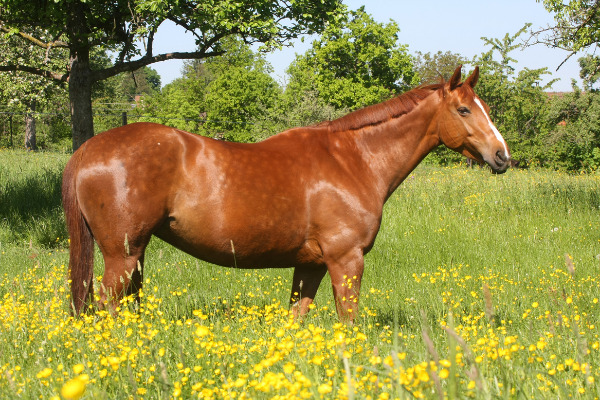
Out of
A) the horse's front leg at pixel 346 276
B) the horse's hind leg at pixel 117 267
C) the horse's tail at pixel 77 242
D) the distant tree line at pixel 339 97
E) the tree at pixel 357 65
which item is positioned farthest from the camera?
the tree at pixel 357 65

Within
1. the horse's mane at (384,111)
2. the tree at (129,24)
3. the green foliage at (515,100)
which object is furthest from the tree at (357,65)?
the horse's mane at (384,111)

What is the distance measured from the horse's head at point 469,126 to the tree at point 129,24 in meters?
6.59

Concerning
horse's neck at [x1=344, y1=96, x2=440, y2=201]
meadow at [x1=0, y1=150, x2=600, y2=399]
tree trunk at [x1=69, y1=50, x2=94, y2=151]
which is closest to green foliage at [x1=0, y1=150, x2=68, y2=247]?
meadow at [x1=0, y1=150, x2=600, y2=399]

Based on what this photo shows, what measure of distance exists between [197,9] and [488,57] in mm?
24796

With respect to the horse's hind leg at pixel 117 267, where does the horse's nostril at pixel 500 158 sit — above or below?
above

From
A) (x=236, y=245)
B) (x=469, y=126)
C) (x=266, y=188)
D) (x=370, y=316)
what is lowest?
(x=370, y=316)

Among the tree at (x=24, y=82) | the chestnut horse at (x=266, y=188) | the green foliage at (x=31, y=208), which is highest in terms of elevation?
the tree at (x=24, y=82)

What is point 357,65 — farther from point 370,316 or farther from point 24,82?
point 370,316

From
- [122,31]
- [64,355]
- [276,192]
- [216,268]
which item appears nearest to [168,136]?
[276,192]

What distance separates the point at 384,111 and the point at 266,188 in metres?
1.32

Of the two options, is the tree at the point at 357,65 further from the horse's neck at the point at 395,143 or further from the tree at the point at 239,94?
the horse's neck at the point at 395,143

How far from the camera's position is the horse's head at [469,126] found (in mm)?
4449

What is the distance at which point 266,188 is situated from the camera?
4172 mm

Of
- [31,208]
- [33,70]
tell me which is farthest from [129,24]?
[31,208]
